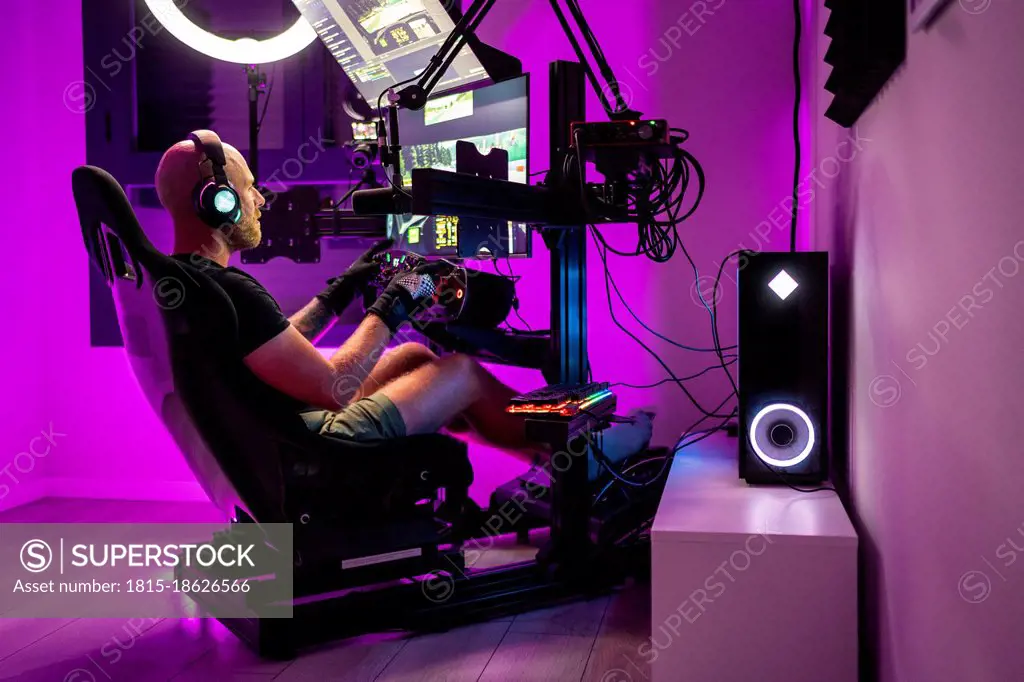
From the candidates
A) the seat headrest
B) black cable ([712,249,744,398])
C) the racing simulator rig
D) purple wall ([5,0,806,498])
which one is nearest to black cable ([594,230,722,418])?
purple wall ([5,0,806,498])

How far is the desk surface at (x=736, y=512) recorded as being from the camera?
154 cm

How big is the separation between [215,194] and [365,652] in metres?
1.10

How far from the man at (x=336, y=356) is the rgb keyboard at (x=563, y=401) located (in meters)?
0.28

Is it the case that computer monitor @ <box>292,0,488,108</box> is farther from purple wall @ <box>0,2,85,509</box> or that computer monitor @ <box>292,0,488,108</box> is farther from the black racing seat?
purple wall @ <box>0,2,85,509</box>

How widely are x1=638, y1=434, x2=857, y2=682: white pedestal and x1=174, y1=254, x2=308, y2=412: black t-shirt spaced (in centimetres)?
87

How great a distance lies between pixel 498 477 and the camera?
10.8 ft

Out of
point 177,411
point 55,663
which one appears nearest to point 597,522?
point 177,411

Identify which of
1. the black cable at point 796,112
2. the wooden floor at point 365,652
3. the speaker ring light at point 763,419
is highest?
the black cable at point 796,112

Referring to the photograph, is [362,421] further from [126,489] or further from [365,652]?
[126,489]

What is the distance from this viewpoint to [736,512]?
1700 mm

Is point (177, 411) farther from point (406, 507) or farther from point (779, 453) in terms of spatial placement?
point (779, 453)

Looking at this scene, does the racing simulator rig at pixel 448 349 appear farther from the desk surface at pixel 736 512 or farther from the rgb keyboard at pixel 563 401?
the desk surface at pixel 736 512

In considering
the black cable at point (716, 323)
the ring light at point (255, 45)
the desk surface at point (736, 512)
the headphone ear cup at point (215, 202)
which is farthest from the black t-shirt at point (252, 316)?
the black cable at point (716, 323)

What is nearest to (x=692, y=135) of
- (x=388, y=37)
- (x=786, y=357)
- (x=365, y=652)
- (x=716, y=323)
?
(x=716, y=323)
